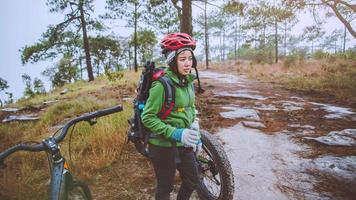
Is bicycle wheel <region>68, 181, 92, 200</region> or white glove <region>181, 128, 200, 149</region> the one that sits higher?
white glove <region>181, 128, 200, 149</region>

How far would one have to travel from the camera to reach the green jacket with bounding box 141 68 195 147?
7.69 feet

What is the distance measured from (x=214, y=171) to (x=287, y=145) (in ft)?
7.34

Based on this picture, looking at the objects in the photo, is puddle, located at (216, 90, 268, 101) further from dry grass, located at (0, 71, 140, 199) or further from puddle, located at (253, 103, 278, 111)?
dry grass, located at (0, 71, 140, 199)

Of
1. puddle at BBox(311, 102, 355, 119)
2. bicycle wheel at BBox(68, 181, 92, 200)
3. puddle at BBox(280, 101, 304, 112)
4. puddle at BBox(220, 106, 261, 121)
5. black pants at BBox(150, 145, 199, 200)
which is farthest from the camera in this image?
puddle at BBox(280, 101, 304, 112)

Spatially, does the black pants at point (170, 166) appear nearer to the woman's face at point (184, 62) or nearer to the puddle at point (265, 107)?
the woman's face at point (184, 62)

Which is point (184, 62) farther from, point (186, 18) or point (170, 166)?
point (186, 18)

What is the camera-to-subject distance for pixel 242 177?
3.72 m

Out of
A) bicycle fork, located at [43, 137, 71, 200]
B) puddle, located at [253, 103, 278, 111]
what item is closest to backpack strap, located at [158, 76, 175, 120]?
bicycle fork, located at [43, 137, 71, 200]

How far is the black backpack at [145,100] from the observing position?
2377mm

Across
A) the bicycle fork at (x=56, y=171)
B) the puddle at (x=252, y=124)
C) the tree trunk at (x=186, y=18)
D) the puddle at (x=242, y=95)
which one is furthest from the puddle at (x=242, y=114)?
the bicycle fork at (x=56, y=171)

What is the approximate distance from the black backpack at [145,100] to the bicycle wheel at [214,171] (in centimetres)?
76

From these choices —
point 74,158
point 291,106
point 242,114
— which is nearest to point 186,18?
point 242,114

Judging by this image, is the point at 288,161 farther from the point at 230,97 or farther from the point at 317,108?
the point at 230,97

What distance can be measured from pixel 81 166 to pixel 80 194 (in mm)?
2014
